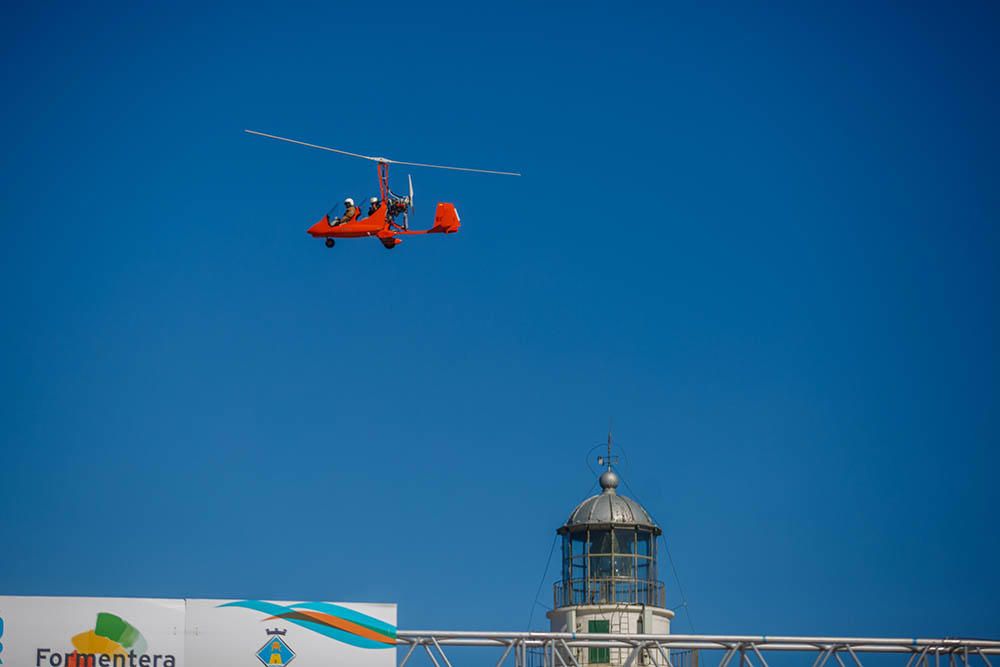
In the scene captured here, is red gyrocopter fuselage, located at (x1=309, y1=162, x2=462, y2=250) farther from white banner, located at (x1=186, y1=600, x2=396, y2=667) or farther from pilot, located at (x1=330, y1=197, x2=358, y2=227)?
white banner, located at (x1=186, y1=600, x2=396, y2=667)

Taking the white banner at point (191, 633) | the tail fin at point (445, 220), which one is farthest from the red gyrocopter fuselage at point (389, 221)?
the white banner at point (191, 633)

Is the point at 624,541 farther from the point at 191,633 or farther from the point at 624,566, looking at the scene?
the point at 191,633

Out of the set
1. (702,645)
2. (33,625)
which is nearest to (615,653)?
(702,645)

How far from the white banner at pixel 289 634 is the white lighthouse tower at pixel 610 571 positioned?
12.8 meters

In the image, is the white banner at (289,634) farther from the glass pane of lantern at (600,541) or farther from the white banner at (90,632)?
the glass pane of lantern at (600,541)

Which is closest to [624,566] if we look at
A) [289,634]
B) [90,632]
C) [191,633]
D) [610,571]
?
[610,571]

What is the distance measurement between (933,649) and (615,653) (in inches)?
448

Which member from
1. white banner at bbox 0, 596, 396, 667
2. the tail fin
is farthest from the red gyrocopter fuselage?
white banner at bbox 0, 596, 396, 667

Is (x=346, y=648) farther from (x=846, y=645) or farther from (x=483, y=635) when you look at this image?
(x=846, y=645)

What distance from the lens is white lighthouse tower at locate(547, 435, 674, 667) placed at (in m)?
60.3

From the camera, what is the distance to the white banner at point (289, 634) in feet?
158

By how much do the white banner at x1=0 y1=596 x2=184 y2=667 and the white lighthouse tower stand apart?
53.3 ft

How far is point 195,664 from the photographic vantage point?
4816 centimetres

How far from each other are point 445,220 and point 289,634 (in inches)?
711
